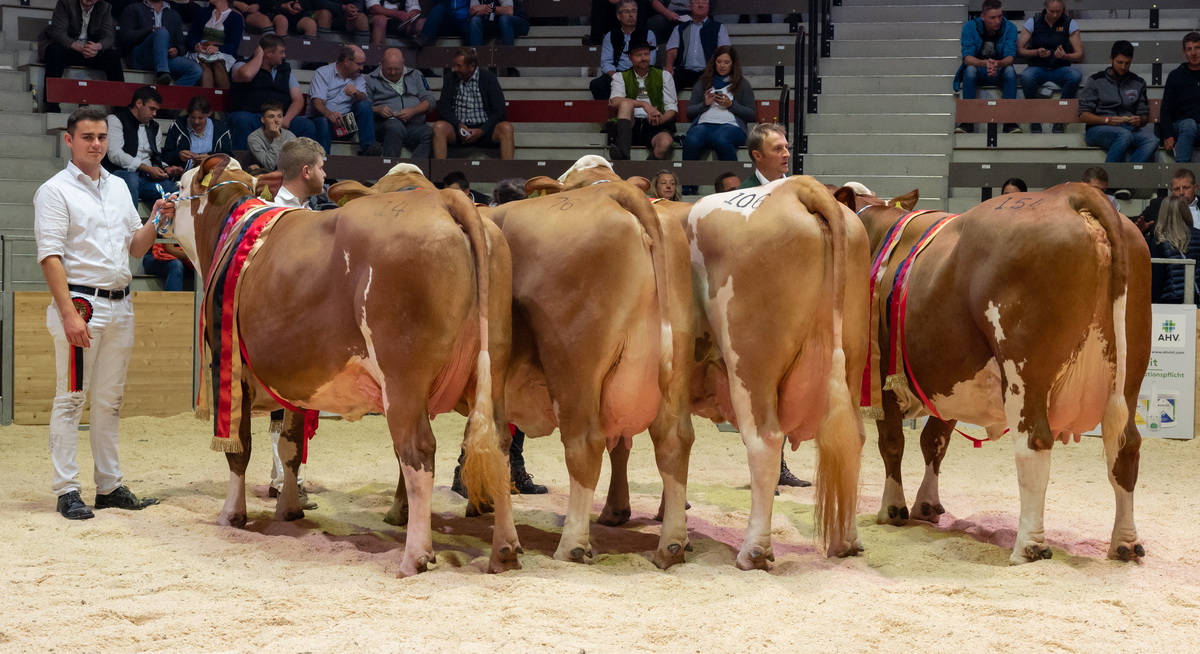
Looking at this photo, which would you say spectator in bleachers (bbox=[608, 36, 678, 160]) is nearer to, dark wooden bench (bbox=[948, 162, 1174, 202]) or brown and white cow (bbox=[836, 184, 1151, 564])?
dark wooden bench (bbox=[948, 162, 1174, 202])

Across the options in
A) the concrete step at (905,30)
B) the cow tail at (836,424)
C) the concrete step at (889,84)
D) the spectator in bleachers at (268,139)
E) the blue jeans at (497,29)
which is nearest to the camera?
the cow tail at (836,424)

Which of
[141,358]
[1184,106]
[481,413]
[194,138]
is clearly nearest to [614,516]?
[481,413]

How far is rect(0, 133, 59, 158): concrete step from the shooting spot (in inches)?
512

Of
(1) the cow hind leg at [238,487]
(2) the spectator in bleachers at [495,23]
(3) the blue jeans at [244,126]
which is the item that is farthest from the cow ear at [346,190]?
(2) the spectator in bleachers at [495,23]

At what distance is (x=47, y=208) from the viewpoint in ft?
18.8

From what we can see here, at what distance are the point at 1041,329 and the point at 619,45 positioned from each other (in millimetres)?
10083

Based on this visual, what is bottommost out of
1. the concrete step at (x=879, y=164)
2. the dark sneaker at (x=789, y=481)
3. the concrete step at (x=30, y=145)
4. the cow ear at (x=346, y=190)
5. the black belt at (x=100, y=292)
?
the dark sneaker at (x=789, y=481)

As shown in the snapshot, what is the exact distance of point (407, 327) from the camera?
4.72 meters

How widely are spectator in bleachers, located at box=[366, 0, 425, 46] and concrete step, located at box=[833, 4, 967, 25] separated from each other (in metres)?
6.07

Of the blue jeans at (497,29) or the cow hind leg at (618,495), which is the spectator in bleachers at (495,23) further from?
Result: the cow hind leg at (618,495)

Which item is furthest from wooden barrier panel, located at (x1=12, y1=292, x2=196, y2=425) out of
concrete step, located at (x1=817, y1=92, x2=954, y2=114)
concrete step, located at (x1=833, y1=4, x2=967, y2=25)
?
concrete step, located at (x1=833, y1=4, x2=967, y2=25)

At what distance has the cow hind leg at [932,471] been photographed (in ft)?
20.4

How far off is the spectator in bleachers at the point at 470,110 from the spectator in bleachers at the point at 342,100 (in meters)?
0.87

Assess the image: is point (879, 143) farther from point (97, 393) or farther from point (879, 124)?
point (97, 393)
